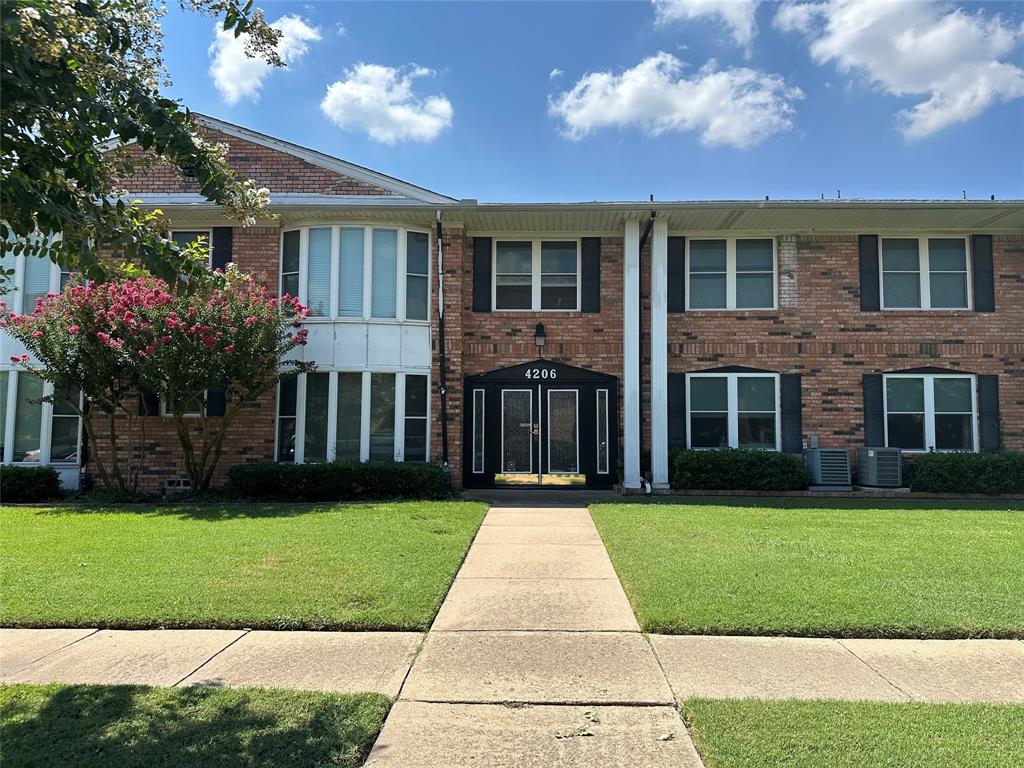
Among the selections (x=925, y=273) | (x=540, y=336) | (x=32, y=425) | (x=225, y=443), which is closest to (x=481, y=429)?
(x=540, y=336)

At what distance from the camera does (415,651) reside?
451 cm

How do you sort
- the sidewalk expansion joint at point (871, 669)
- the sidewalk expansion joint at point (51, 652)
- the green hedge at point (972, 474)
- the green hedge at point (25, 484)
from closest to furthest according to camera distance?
the sidewalk expansion joint at point (871, 669)
the sidewalk expansion joint at point (51, 652)
the green hedge at point (25, 484)
the green hedge at point (972, 474)

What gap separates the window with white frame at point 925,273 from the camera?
13312 mm

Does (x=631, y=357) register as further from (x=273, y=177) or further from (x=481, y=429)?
(x=273, y=177)

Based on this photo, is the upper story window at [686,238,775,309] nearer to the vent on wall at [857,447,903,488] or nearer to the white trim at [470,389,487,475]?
the vent on wall at [857,447,903,488]

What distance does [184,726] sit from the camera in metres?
3.35

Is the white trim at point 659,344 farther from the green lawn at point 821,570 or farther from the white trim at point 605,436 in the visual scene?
the green lawn at point 821,570

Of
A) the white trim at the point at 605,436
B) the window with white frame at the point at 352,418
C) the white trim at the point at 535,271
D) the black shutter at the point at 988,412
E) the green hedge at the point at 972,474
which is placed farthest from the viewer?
the white trim at the point at 535,271

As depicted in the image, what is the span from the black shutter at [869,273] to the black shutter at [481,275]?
289 inches

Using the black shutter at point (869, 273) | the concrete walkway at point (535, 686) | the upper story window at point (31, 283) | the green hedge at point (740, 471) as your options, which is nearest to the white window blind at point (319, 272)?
the upper story window at point (31, 283)

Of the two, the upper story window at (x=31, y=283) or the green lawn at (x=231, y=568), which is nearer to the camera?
the green lawn at (x=231, y=568)

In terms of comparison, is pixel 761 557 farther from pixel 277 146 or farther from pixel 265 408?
pixel 277 146

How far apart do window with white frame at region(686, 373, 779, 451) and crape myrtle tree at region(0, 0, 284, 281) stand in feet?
34.8

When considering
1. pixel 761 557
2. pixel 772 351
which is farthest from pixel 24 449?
pixel 772 351
